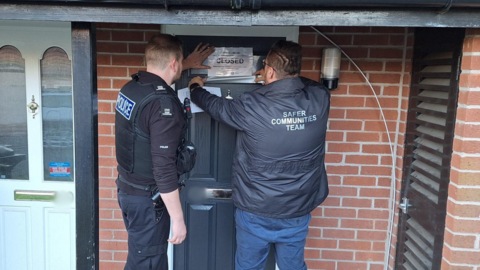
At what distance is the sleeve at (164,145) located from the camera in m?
2.11

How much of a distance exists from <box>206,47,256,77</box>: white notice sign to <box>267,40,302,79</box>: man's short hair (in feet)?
1.19

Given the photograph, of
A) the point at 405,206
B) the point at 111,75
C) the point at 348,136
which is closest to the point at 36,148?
the point at 111,75

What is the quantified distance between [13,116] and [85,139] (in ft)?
4.54

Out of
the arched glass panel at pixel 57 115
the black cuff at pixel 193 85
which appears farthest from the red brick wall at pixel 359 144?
the arched glass panel at pixel 57 115

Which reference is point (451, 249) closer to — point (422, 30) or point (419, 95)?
point (419, 95)

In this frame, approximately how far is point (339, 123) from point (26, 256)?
2821 millimetres

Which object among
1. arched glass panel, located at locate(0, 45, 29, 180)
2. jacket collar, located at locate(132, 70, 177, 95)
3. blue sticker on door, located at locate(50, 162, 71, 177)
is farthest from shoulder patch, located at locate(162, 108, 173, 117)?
arched glass panel, located at locate(0, 45, 29, 180)

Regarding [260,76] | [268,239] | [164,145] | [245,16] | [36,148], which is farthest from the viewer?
[36,148]

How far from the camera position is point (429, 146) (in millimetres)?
2381

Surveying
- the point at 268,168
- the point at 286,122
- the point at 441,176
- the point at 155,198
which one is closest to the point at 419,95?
the point at 441,176

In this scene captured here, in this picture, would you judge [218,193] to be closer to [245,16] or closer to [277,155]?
[277,155]

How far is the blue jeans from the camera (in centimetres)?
246

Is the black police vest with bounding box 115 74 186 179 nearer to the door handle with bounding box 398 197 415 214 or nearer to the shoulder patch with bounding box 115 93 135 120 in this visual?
the shoulder patch with bounding box 115 93 135 120

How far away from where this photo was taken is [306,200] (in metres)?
2.45
